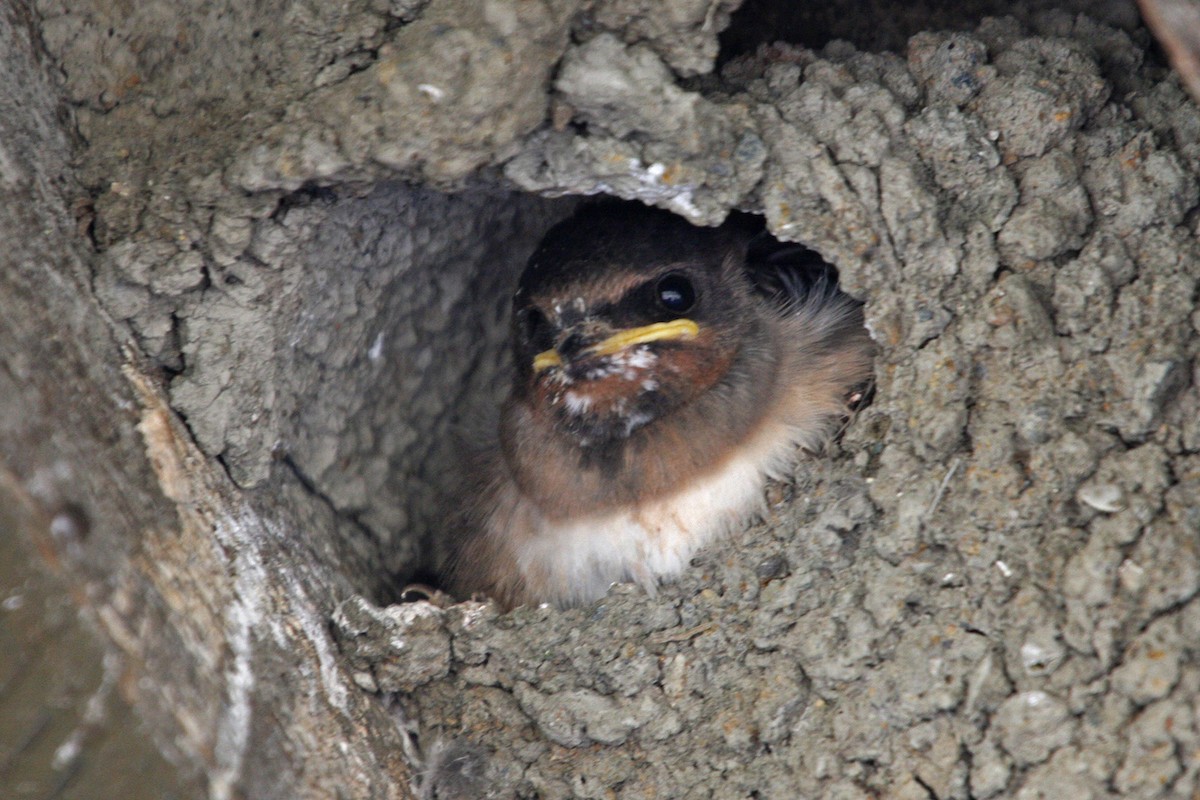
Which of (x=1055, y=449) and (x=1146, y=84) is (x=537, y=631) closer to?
(x=1055, y=449)

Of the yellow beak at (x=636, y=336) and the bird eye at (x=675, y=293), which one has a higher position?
the bird eye at (x=675, y=293)

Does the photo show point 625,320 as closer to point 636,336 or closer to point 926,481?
point 636,336

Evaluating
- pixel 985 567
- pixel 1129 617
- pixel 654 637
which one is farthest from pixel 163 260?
pixel 1129 617

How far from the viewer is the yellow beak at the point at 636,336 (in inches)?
141

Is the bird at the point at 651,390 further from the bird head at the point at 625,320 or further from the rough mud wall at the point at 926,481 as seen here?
the rough mud wall at the point at 926,481

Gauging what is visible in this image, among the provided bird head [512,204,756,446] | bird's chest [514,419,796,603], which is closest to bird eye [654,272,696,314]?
bird head [512,204,756,446]

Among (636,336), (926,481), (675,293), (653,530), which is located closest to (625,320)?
(636,336)

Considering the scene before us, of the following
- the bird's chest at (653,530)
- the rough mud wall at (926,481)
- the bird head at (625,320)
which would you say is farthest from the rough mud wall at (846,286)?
the bird head at (625,320)

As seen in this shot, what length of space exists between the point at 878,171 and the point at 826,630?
3.94 feet

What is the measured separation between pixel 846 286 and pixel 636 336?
62 centimetres

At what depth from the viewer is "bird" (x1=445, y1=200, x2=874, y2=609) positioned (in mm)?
3633

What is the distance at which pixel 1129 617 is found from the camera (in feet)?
8.96

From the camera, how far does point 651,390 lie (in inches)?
144

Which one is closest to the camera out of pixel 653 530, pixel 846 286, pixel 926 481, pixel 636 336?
pixel 926 481
